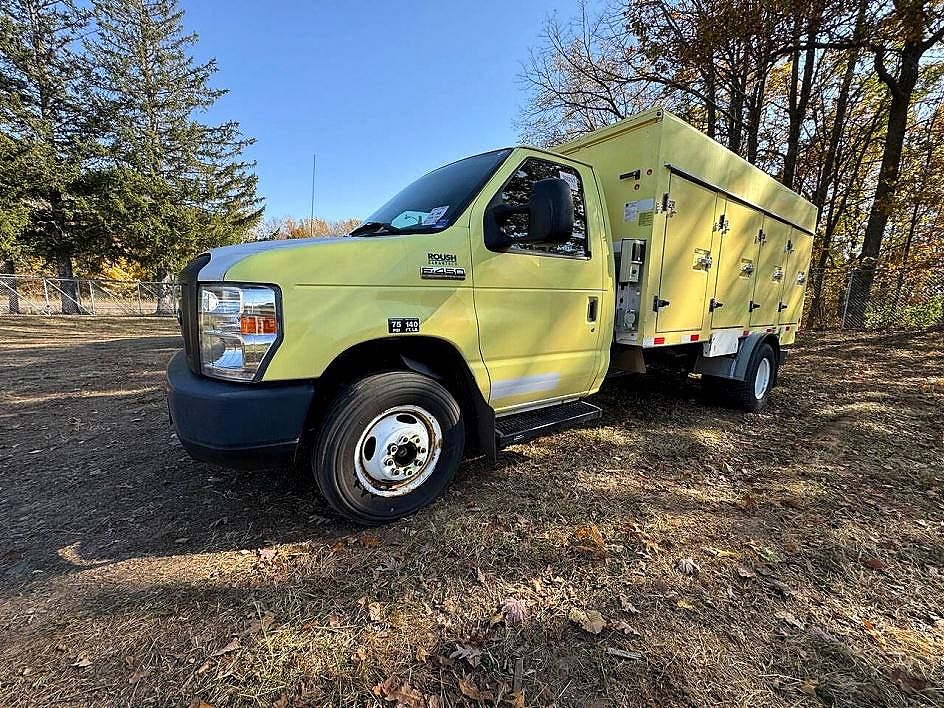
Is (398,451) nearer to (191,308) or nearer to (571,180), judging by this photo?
(191,308)

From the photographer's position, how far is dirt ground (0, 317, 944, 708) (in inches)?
69.9

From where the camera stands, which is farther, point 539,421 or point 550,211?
point 539,421

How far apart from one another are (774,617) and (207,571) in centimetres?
280

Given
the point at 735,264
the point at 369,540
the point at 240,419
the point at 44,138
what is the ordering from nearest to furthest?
the point at 240,419 → the point at 369,540 → the point at 735,264 → the point at 44,138

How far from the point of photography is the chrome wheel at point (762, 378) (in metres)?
5.55

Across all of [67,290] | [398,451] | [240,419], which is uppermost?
[240,419]

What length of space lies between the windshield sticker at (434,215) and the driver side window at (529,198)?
405mm

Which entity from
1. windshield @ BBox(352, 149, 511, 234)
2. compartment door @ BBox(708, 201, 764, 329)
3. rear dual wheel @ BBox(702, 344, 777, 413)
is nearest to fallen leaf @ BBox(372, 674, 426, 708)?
windshield @ BBox(352, 149, 511, 234)

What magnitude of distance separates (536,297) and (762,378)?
13.6 ft

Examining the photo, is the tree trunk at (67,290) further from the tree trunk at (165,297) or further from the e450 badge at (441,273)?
the e450 badge at (441,273)

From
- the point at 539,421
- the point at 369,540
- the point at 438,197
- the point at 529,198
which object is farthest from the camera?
the point at 539,421

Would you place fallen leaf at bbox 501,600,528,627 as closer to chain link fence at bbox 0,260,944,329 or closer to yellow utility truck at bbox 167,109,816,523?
yellow utility truck at bbox 167,109,816,523

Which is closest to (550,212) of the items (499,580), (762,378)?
(499,580)

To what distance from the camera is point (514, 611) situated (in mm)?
2137
